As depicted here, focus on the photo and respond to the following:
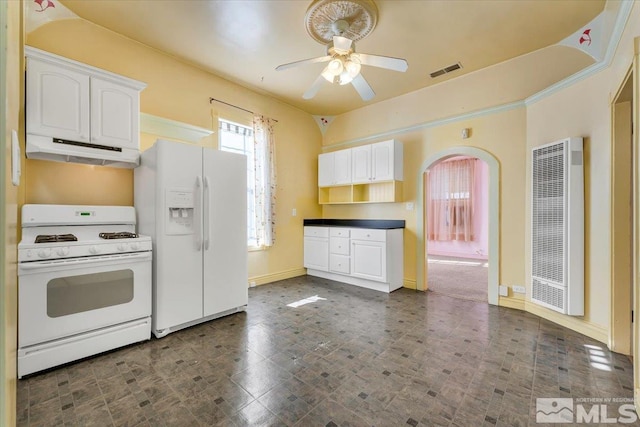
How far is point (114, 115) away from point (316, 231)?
317cm

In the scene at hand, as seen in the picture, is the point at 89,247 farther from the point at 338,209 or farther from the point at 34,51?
the point at 338,209

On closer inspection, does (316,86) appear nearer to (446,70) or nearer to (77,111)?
(446,70)

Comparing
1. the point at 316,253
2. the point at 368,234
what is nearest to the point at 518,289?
the point at 368,234

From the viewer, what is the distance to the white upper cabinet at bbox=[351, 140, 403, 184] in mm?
4098

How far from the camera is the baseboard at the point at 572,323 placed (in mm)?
2426

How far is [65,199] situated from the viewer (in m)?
2.55

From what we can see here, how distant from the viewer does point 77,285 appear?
2113mm

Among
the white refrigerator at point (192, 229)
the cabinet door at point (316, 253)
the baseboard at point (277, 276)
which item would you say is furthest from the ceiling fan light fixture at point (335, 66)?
the baseboard at point (277, 276)

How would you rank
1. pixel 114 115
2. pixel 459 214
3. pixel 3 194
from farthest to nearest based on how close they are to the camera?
pixel 459 214 < pixel 114 115 < pixel 3 194

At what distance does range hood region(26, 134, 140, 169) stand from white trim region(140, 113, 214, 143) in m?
0.53

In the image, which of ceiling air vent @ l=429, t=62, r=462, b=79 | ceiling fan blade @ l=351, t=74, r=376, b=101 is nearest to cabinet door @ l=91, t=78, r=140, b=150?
ceiling fan blade @ l=351, t=74, r=376, b=101

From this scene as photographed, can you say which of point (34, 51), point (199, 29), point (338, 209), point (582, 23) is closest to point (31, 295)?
point (34, 51)

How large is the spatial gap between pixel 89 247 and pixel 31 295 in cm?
45

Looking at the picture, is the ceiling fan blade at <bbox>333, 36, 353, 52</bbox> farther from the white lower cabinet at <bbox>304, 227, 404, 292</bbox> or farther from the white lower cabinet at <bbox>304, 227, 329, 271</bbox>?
the white lower cabinet at <bbox>304, 227, 329, 271</bbox>
